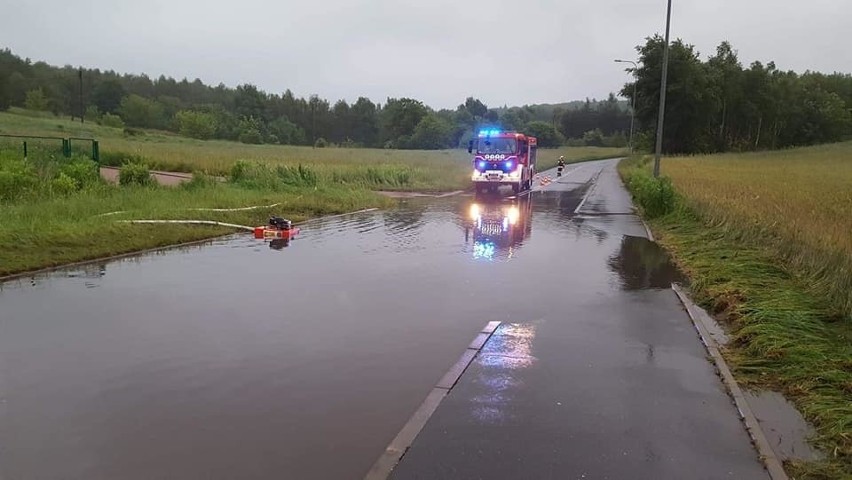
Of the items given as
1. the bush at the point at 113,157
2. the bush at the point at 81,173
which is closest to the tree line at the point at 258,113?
the bush at the point at 113,157

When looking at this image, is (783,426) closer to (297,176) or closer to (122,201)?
(122,201)

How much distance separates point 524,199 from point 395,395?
71.3ft

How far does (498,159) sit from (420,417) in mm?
24562

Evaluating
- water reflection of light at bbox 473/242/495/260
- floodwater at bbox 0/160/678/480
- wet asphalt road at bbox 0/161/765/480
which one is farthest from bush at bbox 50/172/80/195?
water reflection of light at bbox 473/242/495/260

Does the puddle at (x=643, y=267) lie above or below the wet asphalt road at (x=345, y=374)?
above

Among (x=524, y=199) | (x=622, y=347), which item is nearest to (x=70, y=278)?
(x=622, y=347)

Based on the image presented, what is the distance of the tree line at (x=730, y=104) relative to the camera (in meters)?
66.0

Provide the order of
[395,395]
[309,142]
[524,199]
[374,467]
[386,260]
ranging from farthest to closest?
[309,142], [524,199], [386,260], [395,395], [374,467]

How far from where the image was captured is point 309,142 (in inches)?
4838

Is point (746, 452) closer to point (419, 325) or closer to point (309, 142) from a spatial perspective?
point (419, 325)

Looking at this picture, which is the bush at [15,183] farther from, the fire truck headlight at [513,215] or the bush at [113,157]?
the bush at [113,157]

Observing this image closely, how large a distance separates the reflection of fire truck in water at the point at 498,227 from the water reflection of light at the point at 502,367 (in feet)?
17.1

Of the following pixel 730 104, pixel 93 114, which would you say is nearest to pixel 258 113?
pixel 93 114

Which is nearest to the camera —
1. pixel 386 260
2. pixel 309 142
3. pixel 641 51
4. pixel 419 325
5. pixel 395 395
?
pixel 395 395
